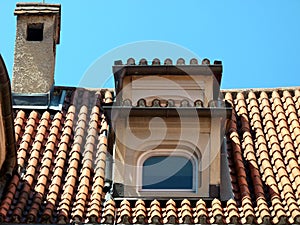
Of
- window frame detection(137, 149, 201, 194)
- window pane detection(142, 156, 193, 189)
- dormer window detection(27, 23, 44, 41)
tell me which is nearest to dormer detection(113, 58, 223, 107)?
window frame detection(137, 149, 201, 194)

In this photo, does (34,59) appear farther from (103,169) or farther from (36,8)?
(103,169)

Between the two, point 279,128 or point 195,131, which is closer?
point 195,131

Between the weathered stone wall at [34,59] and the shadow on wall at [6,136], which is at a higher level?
the weathered stone wall at [34,59]

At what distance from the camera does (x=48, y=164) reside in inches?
572

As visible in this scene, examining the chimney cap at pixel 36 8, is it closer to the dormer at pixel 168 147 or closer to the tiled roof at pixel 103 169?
the tiled roof at pixel 103 169

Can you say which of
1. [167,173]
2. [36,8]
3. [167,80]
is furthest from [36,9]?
[167,173]

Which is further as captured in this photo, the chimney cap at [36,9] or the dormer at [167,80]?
the chimney cap at [36,9]

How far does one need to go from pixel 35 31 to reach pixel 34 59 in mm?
581

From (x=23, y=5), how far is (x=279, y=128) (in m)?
4.77

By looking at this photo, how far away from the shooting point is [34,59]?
1753 centimetres

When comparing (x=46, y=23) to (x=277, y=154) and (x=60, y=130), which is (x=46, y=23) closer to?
(x=60, y=130)

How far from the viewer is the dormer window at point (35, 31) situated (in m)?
17.8

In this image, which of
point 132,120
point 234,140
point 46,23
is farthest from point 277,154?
point 46,23

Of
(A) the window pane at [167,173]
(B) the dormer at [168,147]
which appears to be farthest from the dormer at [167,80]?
(A) the window pane at [167,173]
